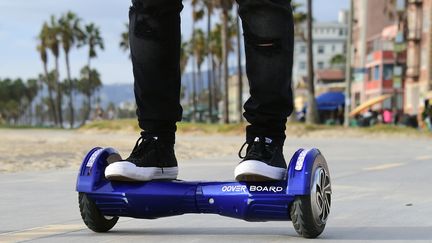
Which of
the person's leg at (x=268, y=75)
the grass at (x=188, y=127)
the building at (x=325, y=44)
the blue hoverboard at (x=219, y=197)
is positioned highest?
the building at (x=325, y=44)

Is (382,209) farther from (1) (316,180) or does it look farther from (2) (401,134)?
(2) (401,134)

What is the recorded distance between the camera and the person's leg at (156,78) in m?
3.32

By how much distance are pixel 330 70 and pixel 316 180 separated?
412ft

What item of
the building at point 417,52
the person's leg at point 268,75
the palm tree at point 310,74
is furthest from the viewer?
the building at point 417,52

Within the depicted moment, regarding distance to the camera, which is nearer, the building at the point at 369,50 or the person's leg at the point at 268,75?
the person's leg at the point at 268,75

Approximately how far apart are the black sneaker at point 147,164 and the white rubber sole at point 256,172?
1.37 ft

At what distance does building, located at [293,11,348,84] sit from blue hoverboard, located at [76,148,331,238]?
504 feet

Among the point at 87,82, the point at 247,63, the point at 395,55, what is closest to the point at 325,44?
the point at 87,82

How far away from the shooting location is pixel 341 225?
3814 millimetres

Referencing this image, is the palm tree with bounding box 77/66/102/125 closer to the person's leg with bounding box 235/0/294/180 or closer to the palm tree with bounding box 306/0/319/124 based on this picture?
the palm tree with bounding box 306/0/319/124

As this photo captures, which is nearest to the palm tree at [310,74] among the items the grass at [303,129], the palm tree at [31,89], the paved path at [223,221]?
the grass at [303,129]

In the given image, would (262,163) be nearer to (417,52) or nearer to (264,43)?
(264,43)

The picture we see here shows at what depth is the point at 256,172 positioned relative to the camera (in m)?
Result: 2.99

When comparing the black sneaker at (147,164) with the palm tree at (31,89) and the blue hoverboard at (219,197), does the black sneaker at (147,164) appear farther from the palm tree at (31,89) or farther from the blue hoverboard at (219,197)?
the palm tree at (31,89)
